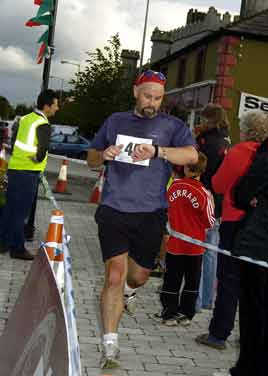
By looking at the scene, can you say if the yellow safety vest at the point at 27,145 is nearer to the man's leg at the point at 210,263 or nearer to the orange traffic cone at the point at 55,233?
the man's leg at the point at 210,263

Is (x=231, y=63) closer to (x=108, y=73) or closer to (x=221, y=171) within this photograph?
(x=108, y=73)

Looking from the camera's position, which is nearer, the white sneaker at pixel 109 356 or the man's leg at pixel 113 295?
the white sneaker at pixel 109 356

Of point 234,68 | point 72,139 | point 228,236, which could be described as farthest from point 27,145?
point 72,139

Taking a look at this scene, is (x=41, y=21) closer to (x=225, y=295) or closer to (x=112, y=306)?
(x=225, y=295)

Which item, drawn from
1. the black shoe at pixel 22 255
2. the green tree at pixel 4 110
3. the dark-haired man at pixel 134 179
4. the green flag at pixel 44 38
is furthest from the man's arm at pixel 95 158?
the green tree at pixel 4 110

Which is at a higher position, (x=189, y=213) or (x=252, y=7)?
(x=252, y=7)

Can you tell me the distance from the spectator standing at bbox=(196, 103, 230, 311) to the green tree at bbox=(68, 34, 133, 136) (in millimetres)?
32340

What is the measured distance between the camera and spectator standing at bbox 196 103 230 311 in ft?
21.0

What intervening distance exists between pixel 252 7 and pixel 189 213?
25.8 meters

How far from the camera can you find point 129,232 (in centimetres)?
485

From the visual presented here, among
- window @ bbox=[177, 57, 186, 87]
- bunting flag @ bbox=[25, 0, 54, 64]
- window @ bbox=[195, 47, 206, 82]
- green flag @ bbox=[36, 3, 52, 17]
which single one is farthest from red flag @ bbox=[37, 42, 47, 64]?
window @ bbox=[177, 57, 186, 87]

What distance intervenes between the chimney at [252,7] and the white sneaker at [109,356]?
27.0 metres

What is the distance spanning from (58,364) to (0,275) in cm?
469

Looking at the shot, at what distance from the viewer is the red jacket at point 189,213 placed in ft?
18.9
